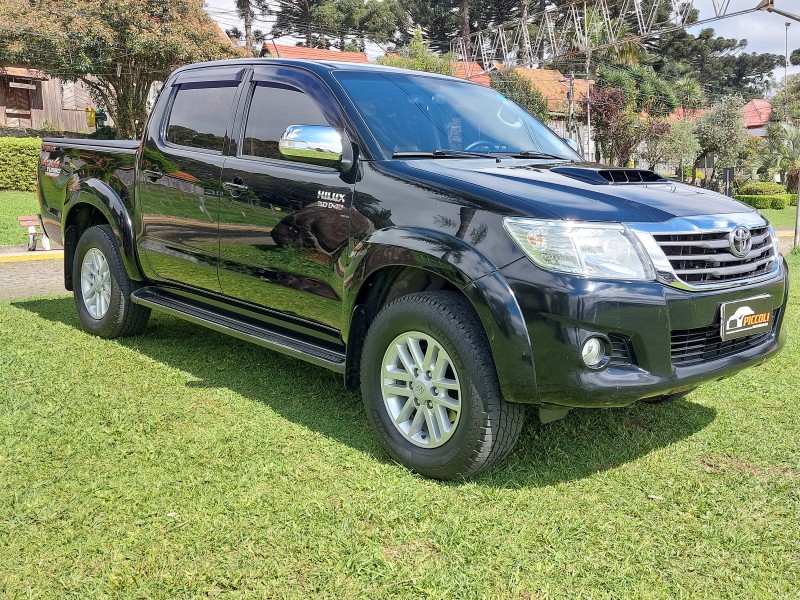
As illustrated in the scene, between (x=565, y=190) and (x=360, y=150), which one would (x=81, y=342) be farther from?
(x=565, y=190)

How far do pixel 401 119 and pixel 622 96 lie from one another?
4342cm

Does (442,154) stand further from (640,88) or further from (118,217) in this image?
(640,88)

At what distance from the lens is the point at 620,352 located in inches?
127

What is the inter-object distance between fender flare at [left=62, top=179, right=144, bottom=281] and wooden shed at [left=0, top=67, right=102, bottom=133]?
2876 cm

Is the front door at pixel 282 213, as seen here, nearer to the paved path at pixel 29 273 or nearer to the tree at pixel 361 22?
the paved path at pixel 29 273

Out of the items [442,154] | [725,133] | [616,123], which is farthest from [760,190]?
[442,154]

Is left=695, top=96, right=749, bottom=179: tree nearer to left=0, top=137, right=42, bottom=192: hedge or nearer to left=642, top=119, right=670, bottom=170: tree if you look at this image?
left=642, top=119, right=670, bottom=170: tree

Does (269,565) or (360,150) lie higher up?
(360,150)

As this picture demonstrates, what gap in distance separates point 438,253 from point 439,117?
127 cm

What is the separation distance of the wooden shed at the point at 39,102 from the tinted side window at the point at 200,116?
96.2 ft

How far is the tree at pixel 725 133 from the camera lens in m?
46.1

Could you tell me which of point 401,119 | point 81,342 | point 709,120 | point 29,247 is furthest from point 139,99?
point 709,120

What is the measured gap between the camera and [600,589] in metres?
2.75

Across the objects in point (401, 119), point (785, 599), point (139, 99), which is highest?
point (139, 99)
